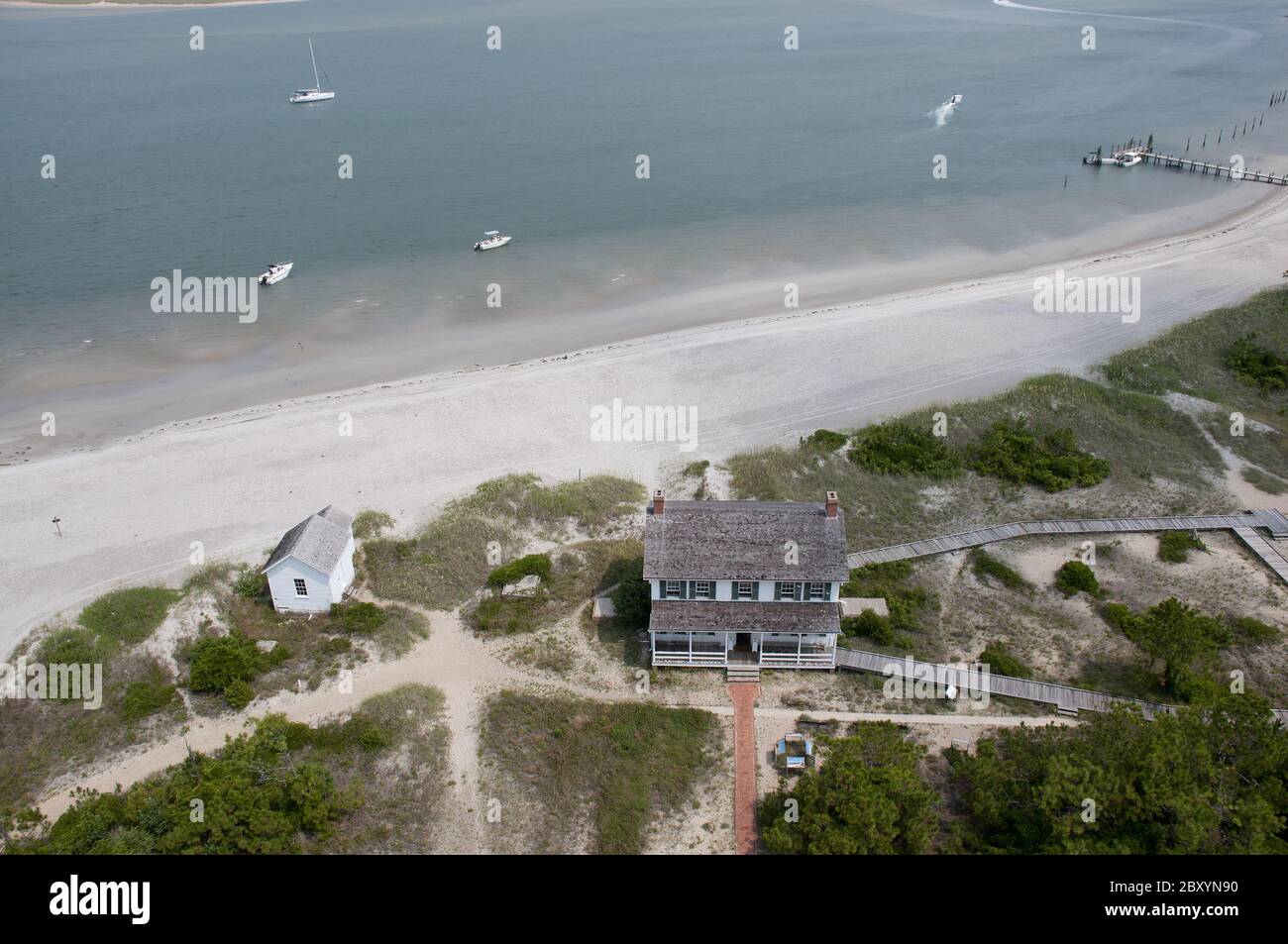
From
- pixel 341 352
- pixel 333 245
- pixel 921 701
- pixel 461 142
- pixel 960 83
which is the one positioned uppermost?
pixel 960 83

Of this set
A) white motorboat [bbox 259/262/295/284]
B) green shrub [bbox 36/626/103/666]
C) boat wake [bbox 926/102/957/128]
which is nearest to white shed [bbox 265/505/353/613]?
green shrub [bbox 36/626/103/666]

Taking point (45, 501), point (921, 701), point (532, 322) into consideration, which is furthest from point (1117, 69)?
point (45, 501)

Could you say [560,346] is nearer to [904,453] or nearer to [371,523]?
[371,523]

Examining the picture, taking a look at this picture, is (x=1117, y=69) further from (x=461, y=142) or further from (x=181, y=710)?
(x=181, y=710)

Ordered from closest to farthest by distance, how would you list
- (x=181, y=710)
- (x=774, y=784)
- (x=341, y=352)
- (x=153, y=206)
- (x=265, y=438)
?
(x=774, y=784) < (x=181, y=710) < (x=265, y=438) < (x=341, y=352) < (x=153, y=206)

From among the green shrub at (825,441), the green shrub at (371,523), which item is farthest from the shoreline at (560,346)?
the green shrub at (825,441)

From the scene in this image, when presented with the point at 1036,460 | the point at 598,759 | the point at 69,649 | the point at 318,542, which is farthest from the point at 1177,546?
the point at 69,649
